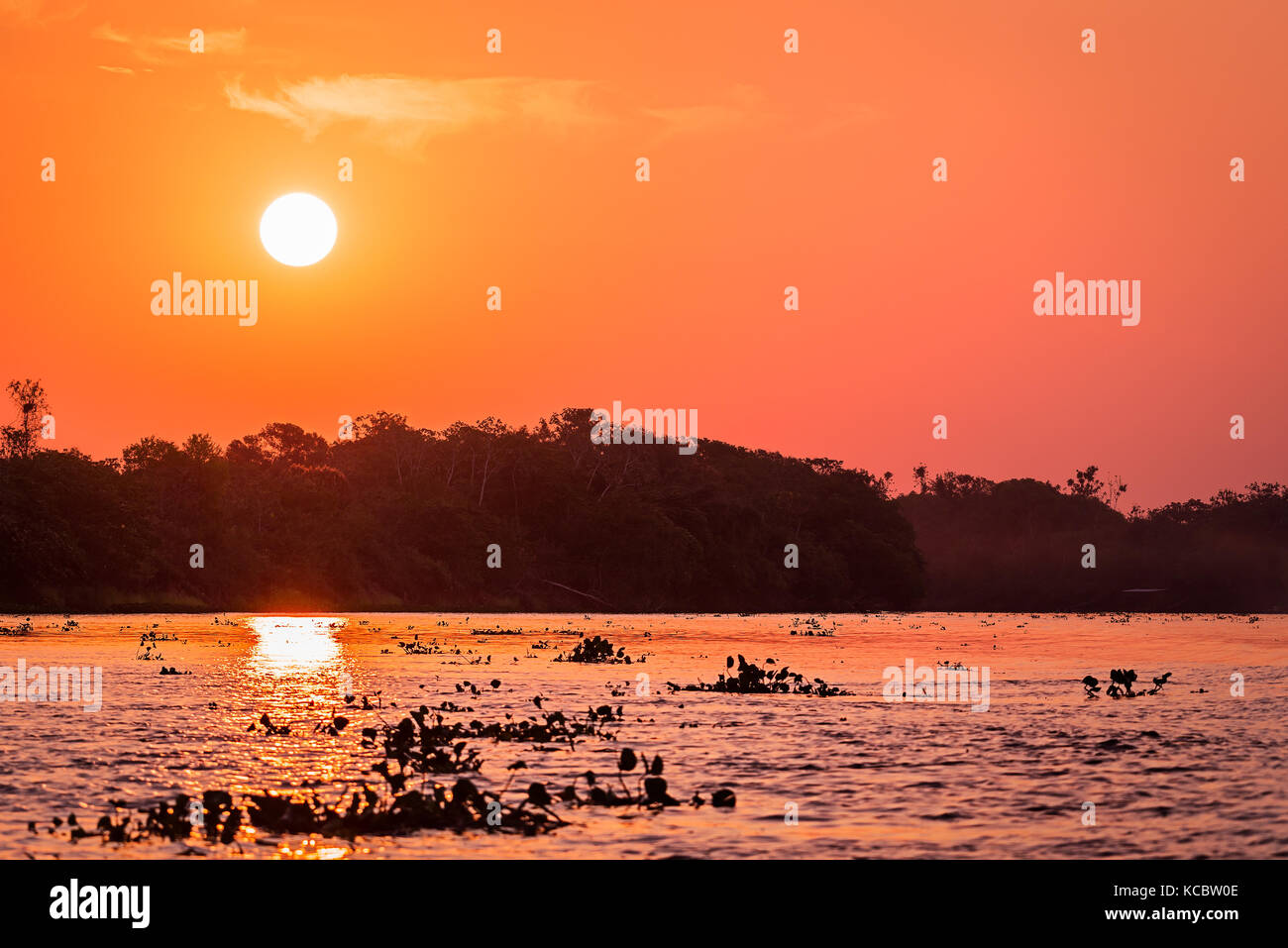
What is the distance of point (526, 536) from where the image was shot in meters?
151

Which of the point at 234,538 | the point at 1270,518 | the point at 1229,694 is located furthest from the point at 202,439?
the point at 1270,518

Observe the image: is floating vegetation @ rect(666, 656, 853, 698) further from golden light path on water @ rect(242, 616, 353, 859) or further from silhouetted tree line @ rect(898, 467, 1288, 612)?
silhouetted tree line @ rect(898, 467, 1288, 612)

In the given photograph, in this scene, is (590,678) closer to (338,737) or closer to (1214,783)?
(338,737)

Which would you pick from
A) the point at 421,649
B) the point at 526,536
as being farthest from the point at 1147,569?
the point at 421,649

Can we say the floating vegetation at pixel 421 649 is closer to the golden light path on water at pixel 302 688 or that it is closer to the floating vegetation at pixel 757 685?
the golden light path on water at pixel 302 688

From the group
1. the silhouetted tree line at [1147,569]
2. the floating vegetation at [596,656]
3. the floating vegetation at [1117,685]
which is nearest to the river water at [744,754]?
the floating vegetation at [1117,685]

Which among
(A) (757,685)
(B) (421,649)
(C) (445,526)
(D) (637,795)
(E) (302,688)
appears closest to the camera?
(D) (637,795)

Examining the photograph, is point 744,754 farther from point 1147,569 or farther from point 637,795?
point 1147,569

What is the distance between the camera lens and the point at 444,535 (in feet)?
454

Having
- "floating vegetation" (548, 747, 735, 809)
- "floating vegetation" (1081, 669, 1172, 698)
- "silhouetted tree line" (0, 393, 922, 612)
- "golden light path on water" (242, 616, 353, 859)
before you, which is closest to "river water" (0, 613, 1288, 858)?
"golden light path on water" (242, 616, 353, 859)

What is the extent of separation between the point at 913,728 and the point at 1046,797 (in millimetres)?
8712

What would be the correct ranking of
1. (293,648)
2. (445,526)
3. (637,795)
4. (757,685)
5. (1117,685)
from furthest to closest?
(445,526), (293,648), (757,685), (1117,685), (637,795)

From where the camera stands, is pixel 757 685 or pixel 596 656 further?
pixel 596 656

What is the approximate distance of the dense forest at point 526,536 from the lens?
353ft
